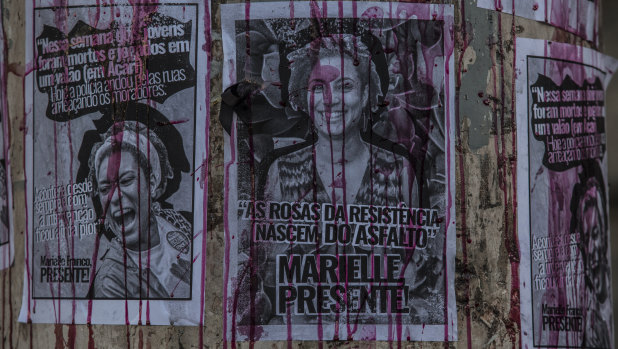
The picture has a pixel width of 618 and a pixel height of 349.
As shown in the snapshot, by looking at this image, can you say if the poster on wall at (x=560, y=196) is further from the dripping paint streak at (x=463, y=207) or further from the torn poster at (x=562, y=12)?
the dripping paint streak at (x=463, y=207)

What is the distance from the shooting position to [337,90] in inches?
85.4

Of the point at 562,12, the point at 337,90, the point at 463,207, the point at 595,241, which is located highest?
the point at 562,12

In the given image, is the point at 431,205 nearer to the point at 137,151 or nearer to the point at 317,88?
the point at 317,88

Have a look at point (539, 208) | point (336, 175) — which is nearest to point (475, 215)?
point (539, 208)

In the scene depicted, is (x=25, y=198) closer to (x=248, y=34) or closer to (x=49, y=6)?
(x=49, y=6)

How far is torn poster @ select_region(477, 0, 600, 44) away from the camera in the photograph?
7.57ft

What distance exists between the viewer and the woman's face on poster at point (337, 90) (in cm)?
217

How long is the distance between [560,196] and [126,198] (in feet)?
3.75

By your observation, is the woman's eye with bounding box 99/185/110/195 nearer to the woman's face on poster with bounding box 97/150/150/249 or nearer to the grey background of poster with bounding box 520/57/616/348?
the woman's face on poster with bounding box 97/150/150/249

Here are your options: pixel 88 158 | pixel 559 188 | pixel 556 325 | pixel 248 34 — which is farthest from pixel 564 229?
pixel 88 158

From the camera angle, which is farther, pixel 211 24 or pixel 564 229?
pixel 564 229

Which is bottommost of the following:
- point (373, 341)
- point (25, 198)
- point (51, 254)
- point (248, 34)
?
point (373, 341)

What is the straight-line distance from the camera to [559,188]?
237cm

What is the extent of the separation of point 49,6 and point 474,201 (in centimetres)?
120
